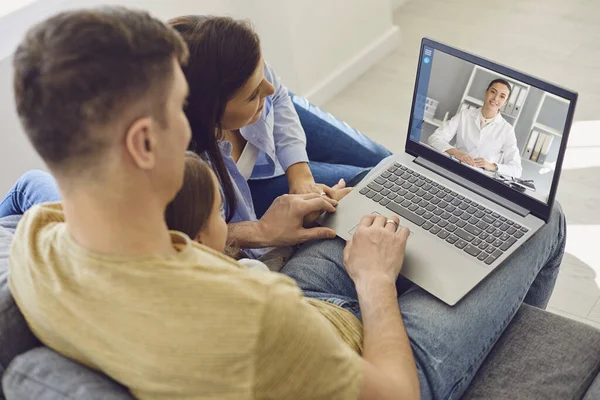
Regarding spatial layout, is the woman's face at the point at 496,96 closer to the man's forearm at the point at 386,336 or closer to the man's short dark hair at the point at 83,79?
the man's forearm at the point at 386,336

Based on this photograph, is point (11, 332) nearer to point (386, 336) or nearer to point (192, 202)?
point (192, 202)

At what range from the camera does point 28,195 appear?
4.63 feet

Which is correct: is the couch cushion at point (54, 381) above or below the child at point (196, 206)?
below

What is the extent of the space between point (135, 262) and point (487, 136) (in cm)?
84

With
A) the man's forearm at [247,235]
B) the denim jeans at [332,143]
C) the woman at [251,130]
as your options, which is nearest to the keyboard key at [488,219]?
the woman at [251,130]

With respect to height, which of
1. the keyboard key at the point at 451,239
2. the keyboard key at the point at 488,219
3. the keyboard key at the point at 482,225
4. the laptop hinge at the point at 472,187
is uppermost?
the laptop hinge at the point at 472,187

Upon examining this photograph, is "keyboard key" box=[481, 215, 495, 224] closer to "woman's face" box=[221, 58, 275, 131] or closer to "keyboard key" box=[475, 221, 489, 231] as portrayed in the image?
"keyboard key" box=[475, 221, 489, 231]

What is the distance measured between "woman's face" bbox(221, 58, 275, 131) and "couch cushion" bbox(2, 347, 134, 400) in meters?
0.65

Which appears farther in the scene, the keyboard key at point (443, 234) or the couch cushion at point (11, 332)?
the keyboard key at point (443, 234)

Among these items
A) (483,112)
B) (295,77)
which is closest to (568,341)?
(483,112)

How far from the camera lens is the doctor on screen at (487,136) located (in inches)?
54.0

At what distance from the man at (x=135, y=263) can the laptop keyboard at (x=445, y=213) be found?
0.43 m

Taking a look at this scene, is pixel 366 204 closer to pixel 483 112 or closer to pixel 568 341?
pixel 483 112

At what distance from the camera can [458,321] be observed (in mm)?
1236
